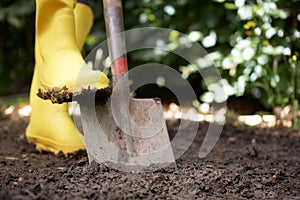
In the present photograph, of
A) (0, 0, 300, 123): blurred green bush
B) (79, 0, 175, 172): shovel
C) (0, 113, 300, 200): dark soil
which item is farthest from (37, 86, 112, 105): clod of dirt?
(0, 0, 300, 123): blurred green bush

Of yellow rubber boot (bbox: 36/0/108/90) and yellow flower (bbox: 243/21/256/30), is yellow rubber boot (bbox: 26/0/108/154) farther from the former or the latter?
yellow flower (bbox: 243/21/256/30)

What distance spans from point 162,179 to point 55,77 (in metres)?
0.48

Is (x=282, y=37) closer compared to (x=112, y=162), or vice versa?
(x=112, y=162)

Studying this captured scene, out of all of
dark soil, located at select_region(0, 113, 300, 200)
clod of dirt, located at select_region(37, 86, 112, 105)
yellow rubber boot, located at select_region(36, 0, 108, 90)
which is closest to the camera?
dark soil, located at select_region(0, 113, 300, 200)

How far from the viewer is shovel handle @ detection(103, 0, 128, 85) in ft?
4.77

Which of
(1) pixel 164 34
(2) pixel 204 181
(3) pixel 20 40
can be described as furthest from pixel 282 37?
(3) pixel 20 40

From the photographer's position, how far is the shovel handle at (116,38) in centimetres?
145

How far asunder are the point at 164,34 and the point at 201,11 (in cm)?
25

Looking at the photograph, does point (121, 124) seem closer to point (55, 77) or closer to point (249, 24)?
point (55, 77)

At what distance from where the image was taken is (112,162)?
55.2 inches

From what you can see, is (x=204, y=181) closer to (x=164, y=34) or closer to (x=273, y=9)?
(x=273, y=9)

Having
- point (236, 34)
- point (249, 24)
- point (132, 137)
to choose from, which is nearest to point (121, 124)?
point (132, 137)

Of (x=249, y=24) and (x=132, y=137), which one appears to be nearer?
(x=132, y=137)

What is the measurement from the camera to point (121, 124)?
1.44 metres
